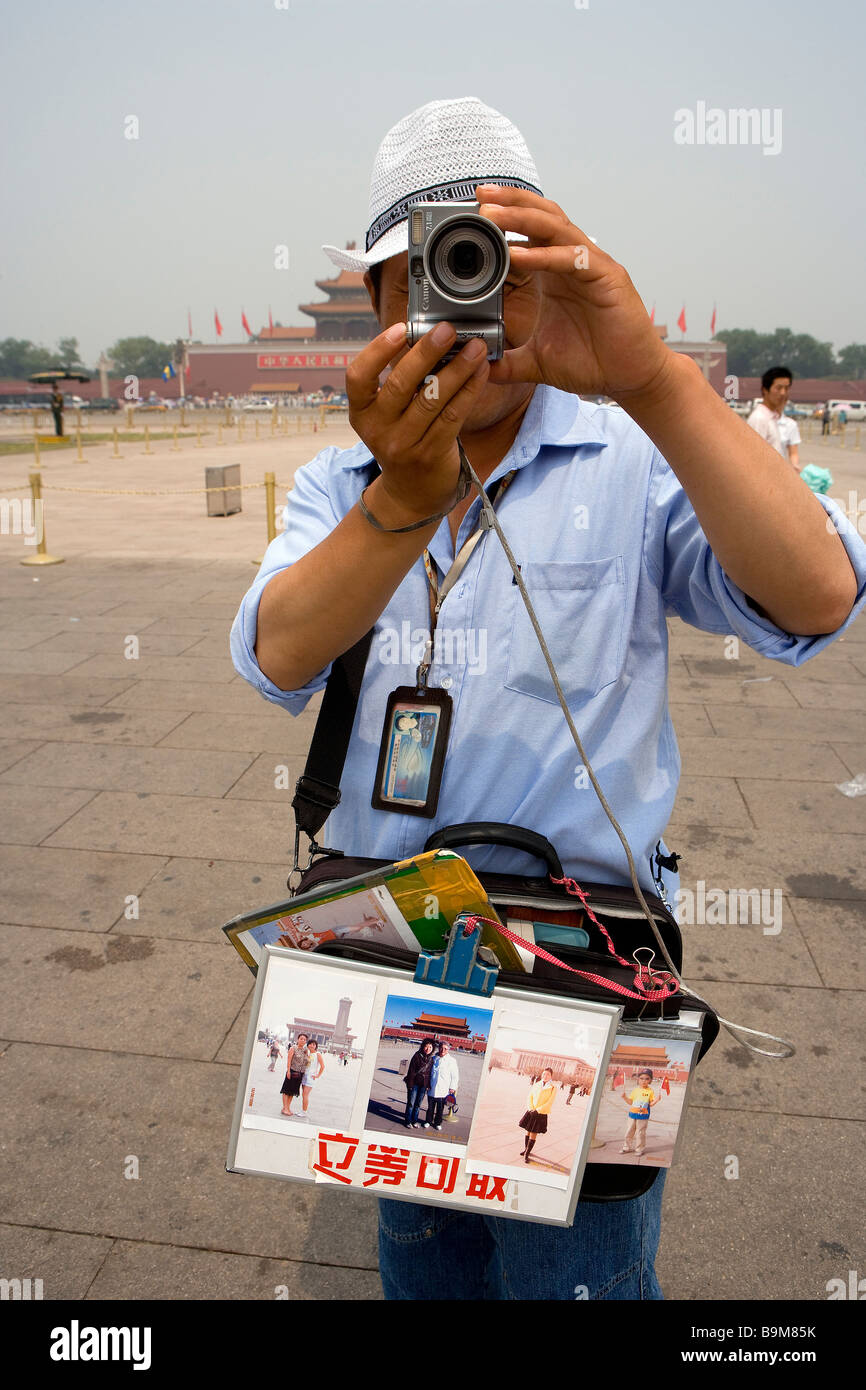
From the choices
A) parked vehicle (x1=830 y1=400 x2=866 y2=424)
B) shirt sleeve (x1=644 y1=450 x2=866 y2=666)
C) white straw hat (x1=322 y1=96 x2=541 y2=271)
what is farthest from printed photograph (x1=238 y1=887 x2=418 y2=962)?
parked vehicle (x1=830 y1=400 x2=866 y2=424)

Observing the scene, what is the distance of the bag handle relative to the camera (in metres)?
1.18

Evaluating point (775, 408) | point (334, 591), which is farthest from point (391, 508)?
point (775, 408)

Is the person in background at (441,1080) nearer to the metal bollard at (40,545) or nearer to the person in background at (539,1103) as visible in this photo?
the person in background at (539,1103)

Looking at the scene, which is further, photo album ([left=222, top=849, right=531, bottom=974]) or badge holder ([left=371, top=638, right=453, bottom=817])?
badge holder ([left=371, top=638, right=453, bottom=817])

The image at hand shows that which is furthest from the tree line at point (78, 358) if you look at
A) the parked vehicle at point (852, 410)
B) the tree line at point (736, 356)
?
the parked vehicle at point (852, 410)

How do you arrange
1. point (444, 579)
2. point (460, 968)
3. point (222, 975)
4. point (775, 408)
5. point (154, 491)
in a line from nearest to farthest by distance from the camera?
point (460, 968), point (444, 579), point (222, 975), point (775, 408), point (154, 491)

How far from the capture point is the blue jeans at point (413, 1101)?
108cm

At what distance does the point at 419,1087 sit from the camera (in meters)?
1.08

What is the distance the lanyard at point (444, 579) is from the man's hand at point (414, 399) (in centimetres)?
24

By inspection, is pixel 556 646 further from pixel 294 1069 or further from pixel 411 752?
pixel 294 1069

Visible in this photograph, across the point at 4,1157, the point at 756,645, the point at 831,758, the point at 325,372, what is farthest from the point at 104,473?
the point at 325,372

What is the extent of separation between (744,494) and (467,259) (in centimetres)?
38

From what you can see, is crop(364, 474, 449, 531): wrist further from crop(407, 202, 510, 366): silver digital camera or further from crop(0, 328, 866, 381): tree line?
crop(0, 328, 866, 381): tree line

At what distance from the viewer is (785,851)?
12.2ft
